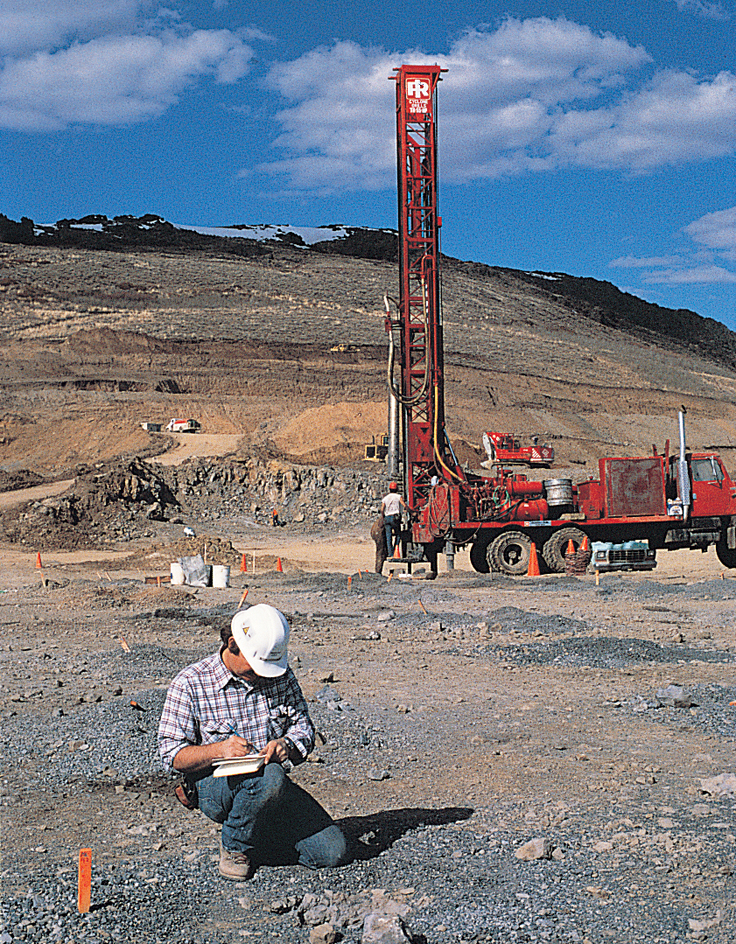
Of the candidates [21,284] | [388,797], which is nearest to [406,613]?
[388,797]

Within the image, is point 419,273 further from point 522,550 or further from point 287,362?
point 287,362

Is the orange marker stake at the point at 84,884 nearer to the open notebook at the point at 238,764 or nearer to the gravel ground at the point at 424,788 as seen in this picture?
A: the gravel ground at the point at 424,788

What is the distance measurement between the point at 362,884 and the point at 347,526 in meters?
24.0

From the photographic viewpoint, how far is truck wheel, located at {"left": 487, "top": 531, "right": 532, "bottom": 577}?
19.0 metres

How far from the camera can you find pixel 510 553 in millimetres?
19156

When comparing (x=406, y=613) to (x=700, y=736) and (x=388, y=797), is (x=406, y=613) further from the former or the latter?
(x=388, y=797)

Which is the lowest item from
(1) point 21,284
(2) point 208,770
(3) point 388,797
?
(3) point 388,797

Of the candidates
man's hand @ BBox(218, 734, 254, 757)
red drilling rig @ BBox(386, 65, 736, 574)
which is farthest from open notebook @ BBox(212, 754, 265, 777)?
red drilling rig @ BBox(386, 65, 736, 574)

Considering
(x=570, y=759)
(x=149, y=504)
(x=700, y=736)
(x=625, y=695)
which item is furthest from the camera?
(x=149, y=504)

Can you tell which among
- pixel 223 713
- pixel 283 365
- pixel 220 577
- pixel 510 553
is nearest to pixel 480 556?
pixel 510 553

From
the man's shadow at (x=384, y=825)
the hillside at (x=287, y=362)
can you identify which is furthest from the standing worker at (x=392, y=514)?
the hillside at (x=287, y=362)

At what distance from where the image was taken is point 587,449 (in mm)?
46531

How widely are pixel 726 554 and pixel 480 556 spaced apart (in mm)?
4761

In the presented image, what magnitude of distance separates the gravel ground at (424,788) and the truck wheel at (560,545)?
6.26 metres
